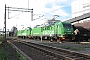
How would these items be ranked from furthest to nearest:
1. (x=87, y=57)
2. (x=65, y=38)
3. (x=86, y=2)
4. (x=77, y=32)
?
(x=86, y=2) → (x=77, y=32) → (x=65, y=38) → (x=87, y=57)

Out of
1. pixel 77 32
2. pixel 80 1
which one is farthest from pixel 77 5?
pixel 77 32

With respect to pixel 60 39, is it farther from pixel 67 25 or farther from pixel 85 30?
pixel 85 30

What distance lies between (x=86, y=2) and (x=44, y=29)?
53.1 m

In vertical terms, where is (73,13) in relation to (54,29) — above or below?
above

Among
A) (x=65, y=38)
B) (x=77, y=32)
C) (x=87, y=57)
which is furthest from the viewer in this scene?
(x=77, y=32)

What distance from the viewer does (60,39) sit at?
28.9 m

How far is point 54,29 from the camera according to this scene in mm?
30750

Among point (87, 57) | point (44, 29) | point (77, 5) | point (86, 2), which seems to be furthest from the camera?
point (77, 5)

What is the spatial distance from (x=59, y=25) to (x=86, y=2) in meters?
60.1

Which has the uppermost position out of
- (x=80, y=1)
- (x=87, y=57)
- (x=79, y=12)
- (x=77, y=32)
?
(x=80, y=1)

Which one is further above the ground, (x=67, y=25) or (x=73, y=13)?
(x=73, y=13)

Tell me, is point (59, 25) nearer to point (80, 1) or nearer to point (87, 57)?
point (87, 57)

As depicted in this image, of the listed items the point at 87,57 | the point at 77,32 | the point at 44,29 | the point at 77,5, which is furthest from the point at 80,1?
the point at 87,57

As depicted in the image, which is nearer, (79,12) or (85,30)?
(85,30)
